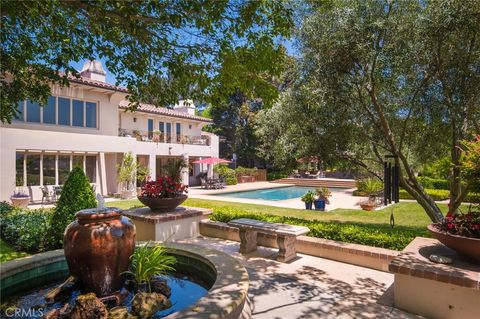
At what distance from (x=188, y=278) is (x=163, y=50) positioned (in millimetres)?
4979

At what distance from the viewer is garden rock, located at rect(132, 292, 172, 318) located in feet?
14.4

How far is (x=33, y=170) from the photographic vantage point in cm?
1856

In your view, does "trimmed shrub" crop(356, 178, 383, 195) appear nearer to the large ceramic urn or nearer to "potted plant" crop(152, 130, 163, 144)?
"potted plant" crop(152, 130, 163, 144)

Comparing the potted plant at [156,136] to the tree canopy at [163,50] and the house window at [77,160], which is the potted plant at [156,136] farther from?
the tree canopy at [163,50]

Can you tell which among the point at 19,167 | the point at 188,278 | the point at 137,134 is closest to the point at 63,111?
the point at 19,167

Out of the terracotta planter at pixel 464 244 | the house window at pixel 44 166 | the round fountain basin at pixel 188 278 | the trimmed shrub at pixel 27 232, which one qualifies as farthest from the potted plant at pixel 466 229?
the house window at pixel 44 166

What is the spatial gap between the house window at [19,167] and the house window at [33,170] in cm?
31

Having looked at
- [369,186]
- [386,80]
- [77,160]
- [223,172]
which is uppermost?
[386,80]

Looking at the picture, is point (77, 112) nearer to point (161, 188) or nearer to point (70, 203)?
point (161, 188)

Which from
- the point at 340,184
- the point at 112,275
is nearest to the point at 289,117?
the point at 112,275

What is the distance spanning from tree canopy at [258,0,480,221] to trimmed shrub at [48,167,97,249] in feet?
20.3

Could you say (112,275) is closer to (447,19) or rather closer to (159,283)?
(159,283)

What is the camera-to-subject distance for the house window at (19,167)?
17.7 m

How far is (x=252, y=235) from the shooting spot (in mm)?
8602
